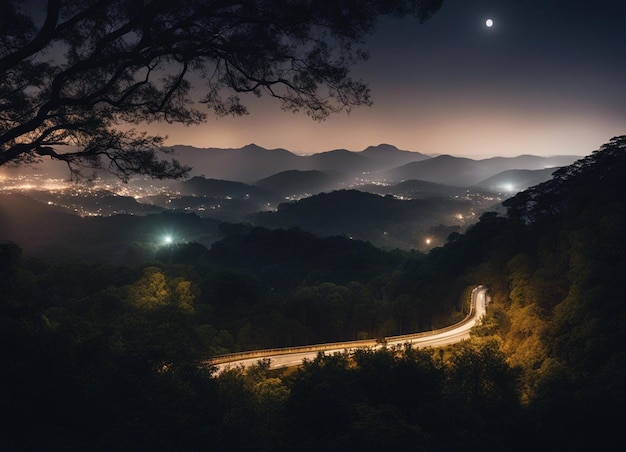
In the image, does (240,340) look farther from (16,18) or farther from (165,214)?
(165,214)

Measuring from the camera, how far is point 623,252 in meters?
20.9

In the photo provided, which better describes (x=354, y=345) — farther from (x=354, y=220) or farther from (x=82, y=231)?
(x=354, y=220)

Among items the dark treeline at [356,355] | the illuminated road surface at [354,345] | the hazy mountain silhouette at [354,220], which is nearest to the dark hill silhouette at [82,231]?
the hazy mountain silhouette at [354,220]

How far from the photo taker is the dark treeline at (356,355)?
22.8 feet

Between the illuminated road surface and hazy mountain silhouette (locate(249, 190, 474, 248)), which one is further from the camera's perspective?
hazy mountain silhouette (locate(249, 190, 474, 248))

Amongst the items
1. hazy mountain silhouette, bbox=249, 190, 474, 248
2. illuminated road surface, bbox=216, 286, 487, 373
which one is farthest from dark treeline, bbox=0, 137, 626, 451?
hazy mountain silhouette, bbox=249, 190, 474, 248

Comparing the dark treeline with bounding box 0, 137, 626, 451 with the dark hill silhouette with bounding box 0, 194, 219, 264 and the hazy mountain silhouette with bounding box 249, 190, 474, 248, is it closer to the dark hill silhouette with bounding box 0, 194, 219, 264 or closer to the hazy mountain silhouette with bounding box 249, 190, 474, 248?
the dark hill silhouette with bounding box 0, 194, 219, 264

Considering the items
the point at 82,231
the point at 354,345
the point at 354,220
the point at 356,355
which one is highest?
the point at 82,231

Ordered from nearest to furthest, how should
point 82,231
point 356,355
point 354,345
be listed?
point 356,355, point 354,345, point 82,231

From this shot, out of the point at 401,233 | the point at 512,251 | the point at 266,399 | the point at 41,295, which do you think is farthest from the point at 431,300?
the point at 401,233

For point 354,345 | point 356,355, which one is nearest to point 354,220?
point 354,345

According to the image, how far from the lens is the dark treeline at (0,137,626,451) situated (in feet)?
22.8

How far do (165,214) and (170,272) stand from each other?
366 feet

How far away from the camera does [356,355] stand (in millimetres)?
11891
